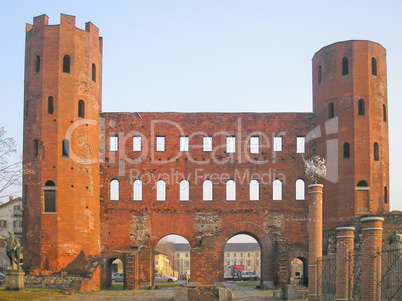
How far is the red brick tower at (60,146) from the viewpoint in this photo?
32188 millimetres

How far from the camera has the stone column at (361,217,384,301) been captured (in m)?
15.8

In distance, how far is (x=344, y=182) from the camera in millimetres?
33312

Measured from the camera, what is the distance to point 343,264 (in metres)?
18.8

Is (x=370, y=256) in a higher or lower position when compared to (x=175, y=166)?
lower

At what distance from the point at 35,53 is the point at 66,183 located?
7.67 m

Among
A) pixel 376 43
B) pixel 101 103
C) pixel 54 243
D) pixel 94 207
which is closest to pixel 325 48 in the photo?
pixel 376 43

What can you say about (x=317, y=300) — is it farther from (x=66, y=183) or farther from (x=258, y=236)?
(x=66, y=183)

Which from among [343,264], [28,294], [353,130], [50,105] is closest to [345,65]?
[353,130]

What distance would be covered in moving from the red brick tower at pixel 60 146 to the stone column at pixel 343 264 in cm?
1750

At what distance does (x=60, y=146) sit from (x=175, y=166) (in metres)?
6.84

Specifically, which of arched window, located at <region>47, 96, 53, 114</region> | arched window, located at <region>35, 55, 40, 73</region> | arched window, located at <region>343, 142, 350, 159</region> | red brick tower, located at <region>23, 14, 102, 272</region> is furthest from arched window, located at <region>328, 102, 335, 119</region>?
arched window, located at <region>35, 55, 40, 73</region>

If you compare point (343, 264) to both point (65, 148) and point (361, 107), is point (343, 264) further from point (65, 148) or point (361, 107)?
point (65, 148)

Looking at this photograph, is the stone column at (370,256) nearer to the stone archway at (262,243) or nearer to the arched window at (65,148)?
the stone archway at (262,243)

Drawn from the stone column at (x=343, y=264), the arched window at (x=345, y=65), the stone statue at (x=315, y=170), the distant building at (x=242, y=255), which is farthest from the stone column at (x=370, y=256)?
the distant building at (x=242, y=255)
